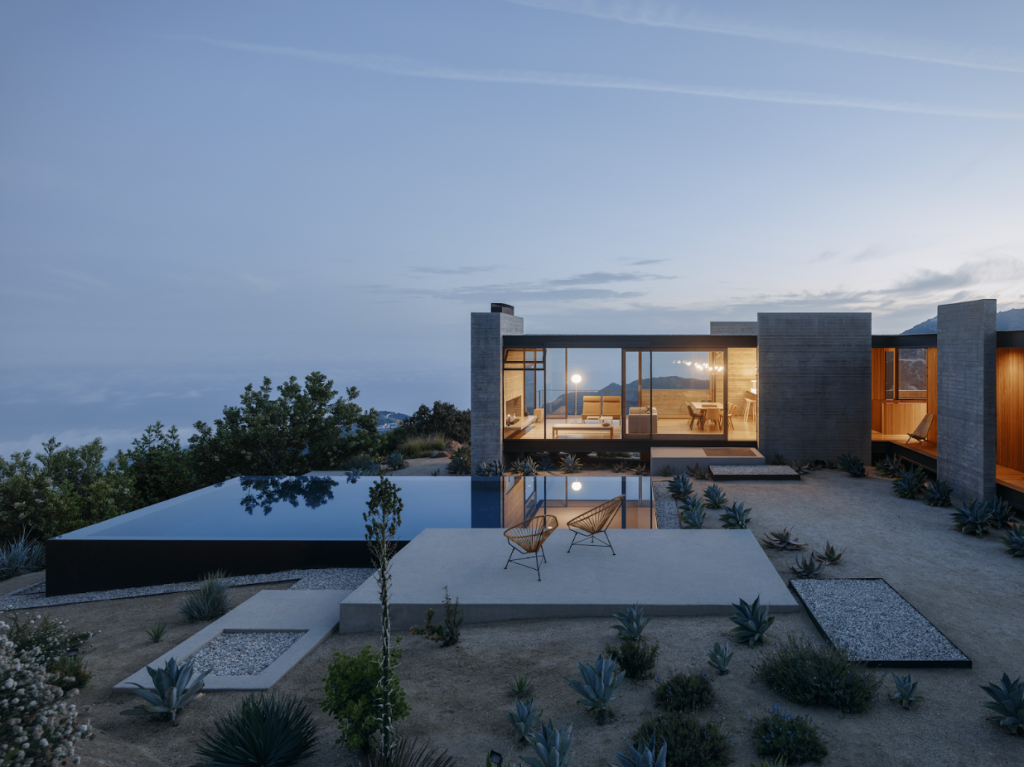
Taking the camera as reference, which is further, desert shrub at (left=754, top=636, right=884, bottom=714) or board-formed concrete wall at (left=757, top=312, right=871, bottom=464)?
board-formed concrete wall at (left=757, top=312, right=871, bottom=464)

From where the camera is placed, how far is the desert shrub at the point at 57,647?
14.1 feet

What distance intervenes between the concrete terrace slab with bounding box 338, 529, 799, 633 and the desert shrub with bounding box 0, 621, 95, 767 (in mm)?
2664

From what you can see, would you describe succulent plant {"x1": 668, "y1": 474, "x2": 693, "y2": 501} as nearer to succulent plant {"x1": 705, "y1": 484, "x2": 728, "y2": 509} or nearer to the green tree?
succulent plant {"x1": 705, "y1": 484, "x2": 728, "y2": 509}

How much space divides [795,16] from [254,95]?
13608 mm

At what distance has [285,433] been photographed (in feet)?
49.9

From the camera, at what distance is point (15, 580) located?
8812 millimetres

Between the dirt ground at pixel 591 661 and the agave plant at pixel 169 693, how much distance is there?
0.09m

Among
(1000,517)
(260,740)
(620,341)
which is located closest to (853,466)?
(1000,517)

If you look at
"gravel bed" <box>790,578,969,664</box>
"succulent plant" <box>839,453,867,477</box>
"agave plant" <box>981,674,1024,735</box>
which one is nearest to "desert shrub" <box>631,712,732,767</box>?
"agave plant" <box>981,674,1024,735</box>

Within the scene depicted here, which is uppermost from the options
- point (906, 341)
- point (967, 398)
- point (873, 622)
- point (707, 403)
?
point (906, 341)

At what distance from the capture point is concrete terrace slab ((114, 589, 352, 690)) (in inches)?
170

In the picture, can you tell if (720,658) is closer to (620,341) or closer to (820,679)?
(820,679)

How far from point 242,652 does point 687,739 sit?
3.72m

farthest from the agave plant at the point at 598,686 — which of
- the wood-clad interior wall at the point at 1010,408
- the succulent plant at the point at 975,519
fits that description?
the wood-clad interior wall at the point at 1010,408
